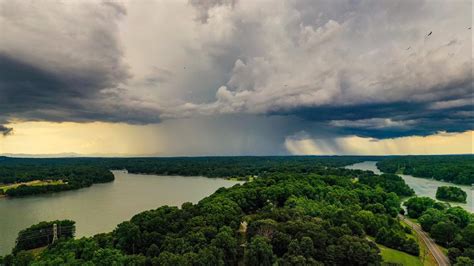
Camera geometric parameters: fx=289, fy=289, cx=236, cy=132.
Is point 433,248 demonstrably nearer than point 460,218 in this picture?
Yes

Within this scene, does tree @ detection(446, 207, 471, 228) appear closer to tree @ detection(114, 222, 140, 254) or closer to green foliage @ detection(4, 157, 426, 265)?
green foliage @ detection(4, 157, 426, 265)

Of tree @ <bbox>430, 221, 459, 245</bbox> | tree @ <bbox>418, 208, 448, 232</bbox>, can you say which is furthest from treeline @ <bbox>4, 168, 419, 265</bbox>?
tree @ <bbox>418, 208, 448, 232</bbox>

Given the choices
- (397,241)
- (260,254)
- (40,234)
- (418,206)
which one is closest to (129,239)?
(260,254)

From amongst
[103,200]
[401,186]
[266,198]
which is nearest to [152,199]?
[103,200]

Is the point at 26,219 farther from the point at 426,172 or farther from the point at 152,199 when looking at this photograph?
the point at 426,172

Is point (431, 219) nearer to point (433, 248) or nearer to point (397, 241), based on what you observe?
point (433, 248)
